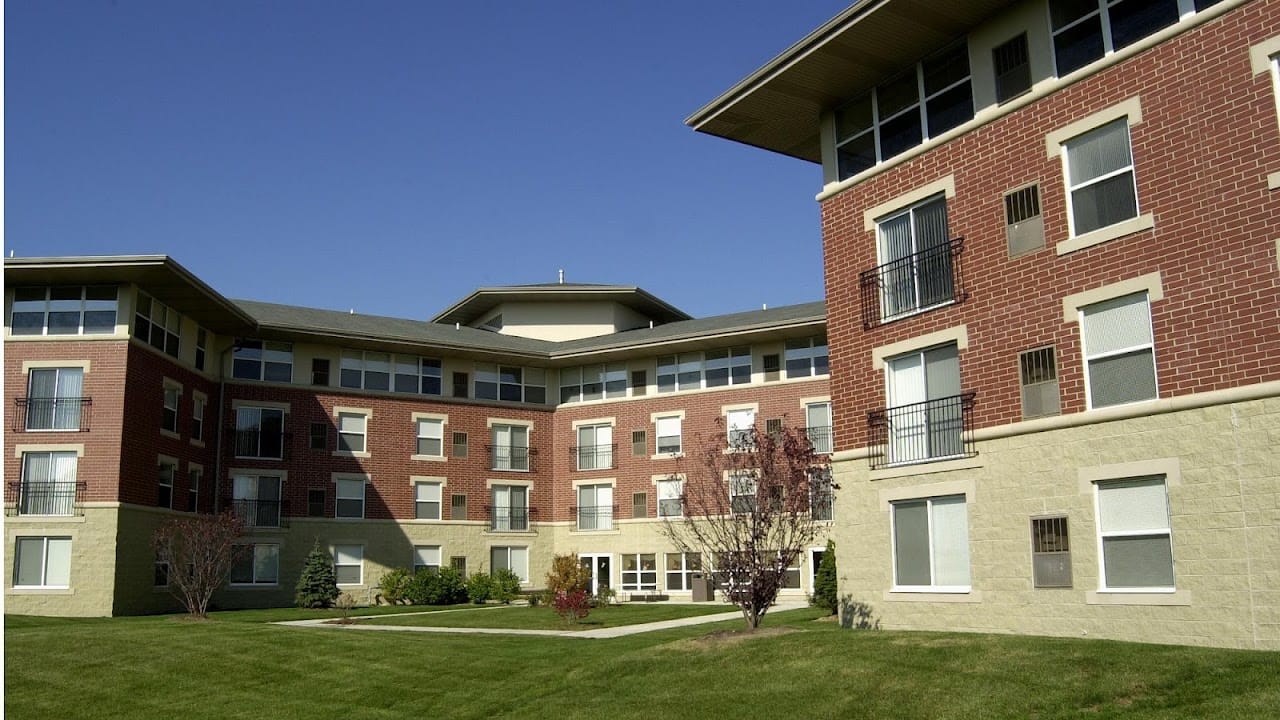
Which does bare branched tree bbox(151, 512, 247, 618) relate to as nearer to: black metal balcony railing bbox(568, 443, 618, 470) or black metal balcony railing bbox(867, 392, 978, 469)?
black metal balcony railing bbox(568, 443, 618, 470)

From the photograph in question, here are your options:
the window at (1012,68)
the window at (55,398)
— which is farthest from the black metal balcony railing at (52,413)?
the window at (1012,68)

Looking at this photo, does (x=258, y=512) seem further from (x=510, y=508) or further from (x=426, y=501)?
(x=510, y=508)

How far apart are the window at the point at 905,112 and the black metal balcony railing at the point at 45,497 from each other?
80.5 feet

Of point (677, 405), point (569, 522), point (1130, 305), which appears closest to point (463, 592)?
point (569, 522)

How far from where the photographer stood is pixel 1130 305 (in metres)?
16.2

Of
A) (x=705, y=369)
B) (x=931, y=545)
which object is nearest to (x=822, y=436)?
(x=705, y=369)

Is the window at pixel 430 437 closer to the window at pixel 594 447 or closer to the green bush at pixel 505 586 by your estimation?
the green bush at pixel 505 586

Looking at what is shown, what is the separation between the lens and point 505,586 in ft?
143

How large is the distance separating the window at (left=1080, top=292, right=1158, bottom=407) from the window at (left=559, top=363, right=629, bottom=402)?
30.6 metres

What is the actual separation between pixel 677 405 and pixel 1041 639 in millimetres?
29722

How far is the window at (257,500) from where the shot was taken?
4128 cm

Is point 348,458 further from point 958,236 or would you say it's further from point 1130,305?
point 1130,305

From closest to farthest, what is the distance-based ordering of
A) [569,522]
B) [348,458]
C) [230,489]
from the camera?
1. [230,489]
2. [348,458]
3. [569,522]

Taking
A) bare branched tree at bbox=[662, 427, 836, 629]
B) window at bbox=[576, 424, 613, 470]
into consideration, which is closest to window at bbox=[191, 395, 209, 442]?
window at bbox=[576, 424, 613, 470]
